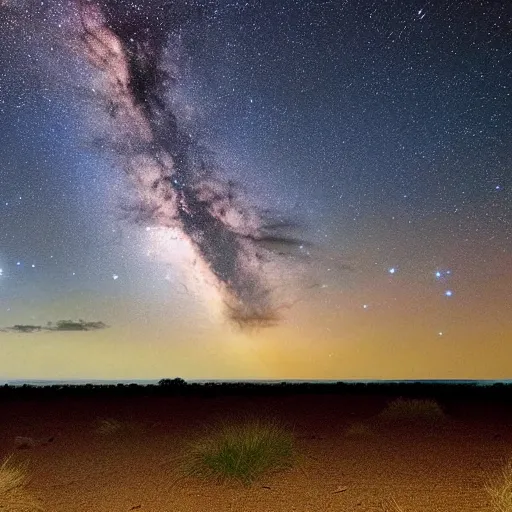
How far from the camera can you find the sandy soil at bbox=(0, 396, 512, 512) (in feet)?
28.4

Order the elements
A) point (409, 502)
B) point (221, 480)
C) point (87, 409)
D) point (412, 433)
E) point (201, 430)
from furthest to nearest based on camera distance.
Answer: point (87, 409) < point (201, 430) < point (412, 433) < point (221, 480) < point (409, 502)

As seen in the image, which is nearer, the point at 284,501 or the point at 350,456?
the point at 284,501

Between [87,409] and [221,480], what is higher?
[87,409]

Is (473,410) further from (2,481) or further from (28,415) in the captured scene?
(2,481)

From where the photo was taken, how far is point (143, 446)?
1374 cm

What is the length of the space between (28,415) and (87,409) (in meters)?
2.78

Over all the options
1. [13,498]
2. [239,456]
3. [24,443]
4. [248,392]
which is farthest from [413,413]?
[248,392]

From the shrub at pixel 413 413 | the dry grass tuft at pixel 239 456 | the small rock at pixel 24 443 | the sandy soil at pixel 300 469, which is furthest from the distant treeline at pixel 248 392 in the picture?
the dry grass tuft at pixel 239 456

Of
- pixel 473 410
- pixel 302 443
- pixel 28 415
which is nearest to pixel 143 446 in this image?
pixel 302 443

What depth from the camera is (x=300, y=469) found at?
10.6 m

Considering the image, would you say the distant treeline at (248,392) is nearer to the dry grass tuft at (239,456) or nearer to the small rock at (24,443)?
the small rock at (24,443)

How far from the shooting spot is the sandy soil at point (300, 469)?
866cm

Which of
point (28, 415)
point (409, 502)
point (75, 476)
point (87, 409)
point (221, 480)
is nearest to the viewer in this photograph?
point (409, 502)

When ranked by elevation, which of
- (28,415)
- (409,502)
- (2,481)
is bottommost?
(409,502)
